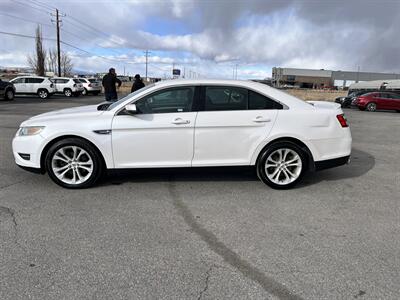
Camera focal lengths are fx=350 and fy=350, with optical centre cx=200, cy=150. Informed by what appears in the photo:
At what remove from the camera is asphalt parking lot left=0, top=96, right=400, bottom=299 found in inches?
106

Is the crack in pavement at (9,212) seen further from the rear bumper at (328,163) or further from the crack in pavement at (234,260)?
the rear bumper at (328,163)

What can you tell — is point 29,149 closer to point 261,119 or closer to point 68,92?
point 261,119

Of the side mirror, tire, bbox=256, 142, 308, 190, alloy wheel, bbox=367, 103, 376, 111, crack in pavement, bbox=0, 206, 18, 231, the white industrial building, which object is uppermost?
the white industrial building

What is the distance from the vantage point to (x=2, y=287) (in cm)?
264

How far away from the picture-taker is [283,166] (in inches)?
197

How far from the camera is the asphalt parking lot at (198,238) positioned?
2.71 m

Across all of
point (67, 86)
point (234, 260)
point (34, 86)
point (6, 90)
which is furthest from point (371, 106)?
point (234, 260)

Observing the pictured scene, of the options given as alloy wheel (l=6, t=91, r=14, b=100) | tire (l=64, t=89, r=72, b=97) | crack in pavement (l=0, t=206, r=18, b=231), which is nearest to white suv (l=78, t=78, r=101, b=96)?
tire (l=64, t=89, r=72, b=97)

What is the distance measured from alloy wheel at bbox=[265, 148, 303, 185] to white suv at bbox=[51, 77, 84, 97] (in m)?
27.3

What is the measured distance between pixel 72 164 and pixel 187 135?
1.63m

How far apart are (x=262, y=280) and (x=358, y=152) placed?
622cm

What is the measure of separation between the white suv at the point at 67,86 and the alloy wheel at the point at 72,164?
26372 mm

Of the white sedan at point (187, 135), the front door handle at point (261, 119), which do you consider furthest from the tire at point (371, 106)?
the front door handle at point (261, 119)

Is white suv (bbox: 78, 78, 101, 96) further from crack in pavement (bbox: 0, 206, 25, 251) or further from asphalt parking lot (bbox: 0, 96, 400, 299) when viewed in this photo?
crack in pavement (bbox: 0, 206, 25, 251)
